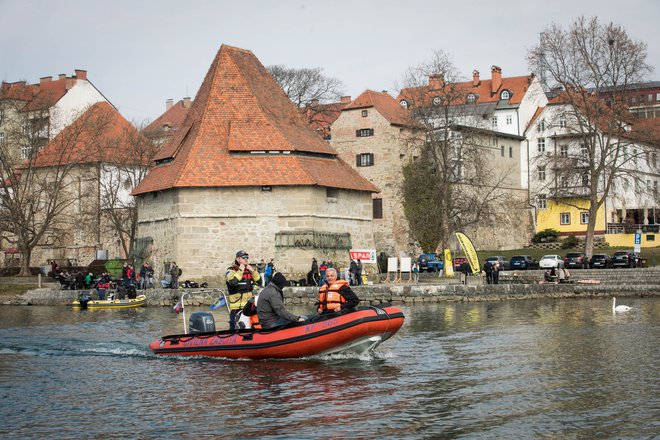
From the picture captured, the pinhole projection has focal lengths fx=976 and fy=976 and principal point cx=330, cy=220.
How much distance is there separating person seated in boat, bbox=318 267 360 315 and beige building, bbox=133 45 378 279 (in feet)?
92.5

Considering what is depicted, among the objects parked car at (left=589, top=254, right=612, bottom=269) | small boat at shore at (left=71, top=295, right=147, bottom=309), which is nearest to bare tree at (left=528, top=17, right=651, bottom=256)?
parked car at (left=589, top=254, right=612, bottom=269)

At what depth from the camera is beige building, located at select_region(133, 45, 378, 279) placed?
4938cm

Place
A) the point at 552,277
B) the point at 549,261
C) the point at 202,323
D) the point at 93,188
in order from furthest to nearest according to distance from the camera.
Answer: the point at 93,188 < the point at 549,261 < the point at 552,277 < the point at 202,323

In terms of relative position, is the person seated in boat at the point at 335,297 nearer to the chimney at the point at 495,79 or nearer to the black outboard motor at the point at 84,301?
the black outboard motor at the point at 84,301

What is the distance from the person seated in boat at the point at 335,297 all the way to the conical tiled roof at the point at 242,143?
28.4m

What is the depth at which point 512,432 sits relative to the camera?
13.9m

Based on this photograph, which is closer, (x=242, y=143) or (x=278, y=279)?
(x=278, y=279)

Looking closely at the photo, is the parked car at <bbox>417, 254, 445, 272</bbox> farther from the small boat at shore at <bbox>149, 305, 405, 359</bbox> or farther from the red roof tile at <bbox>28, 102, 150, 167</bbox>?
the small boat at shore at <bbox>149, 305, 405, 359</bbox>

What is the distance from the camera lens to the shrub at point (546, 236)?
79812 mm

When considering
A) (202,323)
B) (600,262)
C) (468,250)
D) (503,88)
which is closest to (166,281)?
(468,250)

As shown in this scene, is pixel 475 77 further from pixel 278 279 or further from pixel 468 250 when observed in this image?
pixel 278 279

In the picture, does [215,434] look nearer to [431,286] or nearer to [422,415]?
[422,415]

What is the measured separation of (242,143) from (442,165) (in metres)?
15.8

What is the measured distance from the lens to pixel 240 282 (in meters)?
22.2
